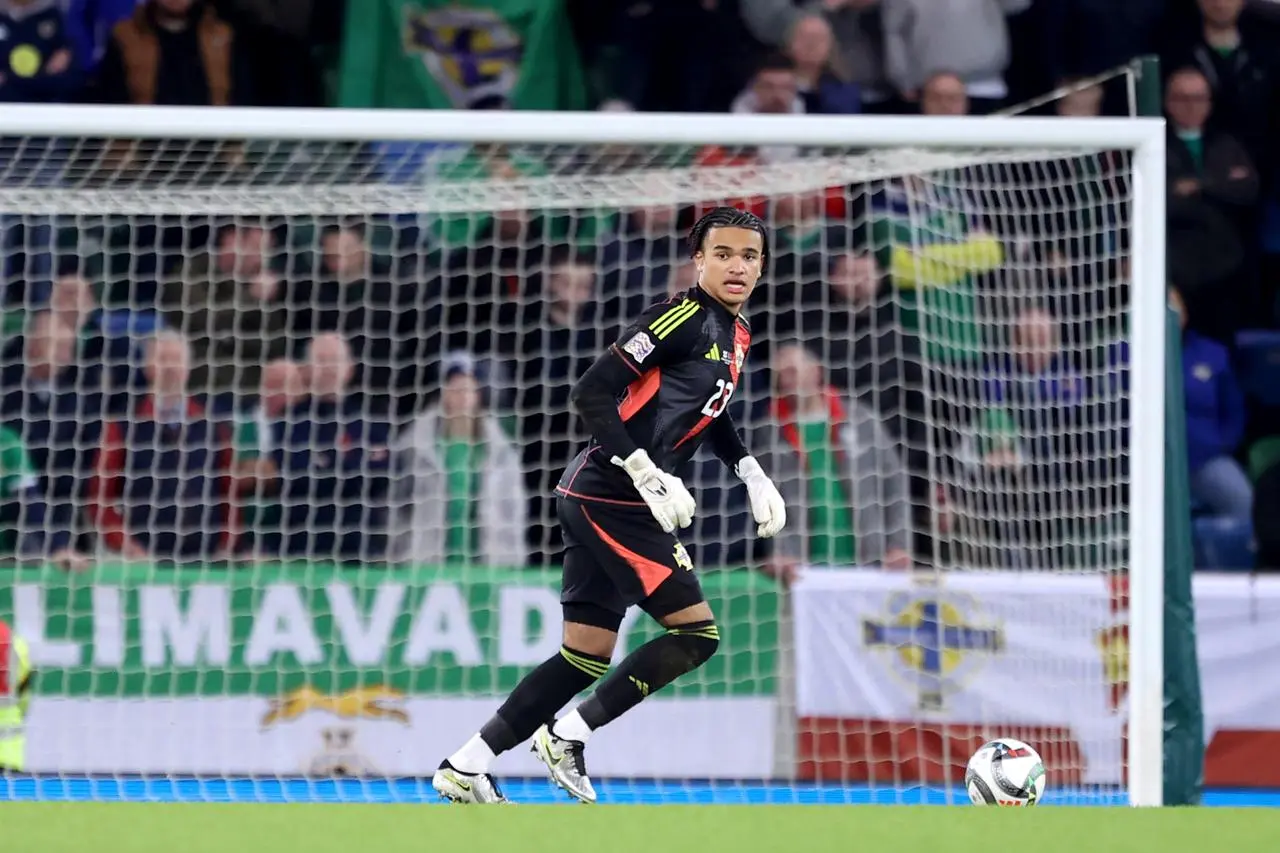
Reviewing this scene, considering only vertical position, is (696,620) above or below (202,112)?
below

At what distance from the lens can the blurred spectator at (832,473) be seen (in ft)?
23.4

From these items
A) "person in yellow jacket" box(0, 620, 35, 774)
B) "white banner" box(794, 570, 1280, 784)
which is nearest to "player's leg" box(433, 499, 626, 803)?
"white banner" box(794, 570, 1280, 784)

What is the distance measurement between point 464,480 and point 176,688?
1314mm

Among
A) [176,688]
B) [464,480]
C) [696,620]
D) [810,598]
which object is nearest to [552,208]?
[464,480]

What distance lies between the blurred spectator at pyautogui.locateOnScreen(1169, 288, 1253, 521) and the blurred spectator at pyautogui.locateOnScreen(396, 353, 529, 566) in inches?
123

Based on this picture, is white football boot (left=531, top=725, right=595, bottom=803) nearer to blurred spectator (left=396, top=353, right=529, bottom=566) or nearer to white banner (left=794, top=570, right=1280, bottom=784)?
blurred spectator (left=396, top=353, right=529, bottom=566)

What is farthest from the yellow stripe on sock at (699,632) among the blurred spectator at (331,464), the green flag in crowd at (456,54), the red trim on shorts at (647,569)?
the green flag in crowd at (456,54)

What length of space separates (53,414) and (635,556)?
3.07 metres

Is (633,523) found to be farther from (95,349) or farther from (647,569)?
(95,349)

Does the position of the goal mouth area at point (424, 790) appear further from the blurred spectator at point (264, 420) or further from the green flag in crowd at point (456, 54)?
the green flag in crowd at point (456, 54)

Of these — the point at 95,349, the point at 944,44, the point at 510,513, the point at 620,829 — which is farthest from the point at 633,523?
the point at 944,44

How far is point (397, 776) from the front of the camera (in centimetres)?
700

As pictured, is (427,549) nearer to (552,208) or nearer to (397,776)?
(397,776)

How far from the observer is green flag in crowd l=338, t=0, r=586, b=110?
8766mm
